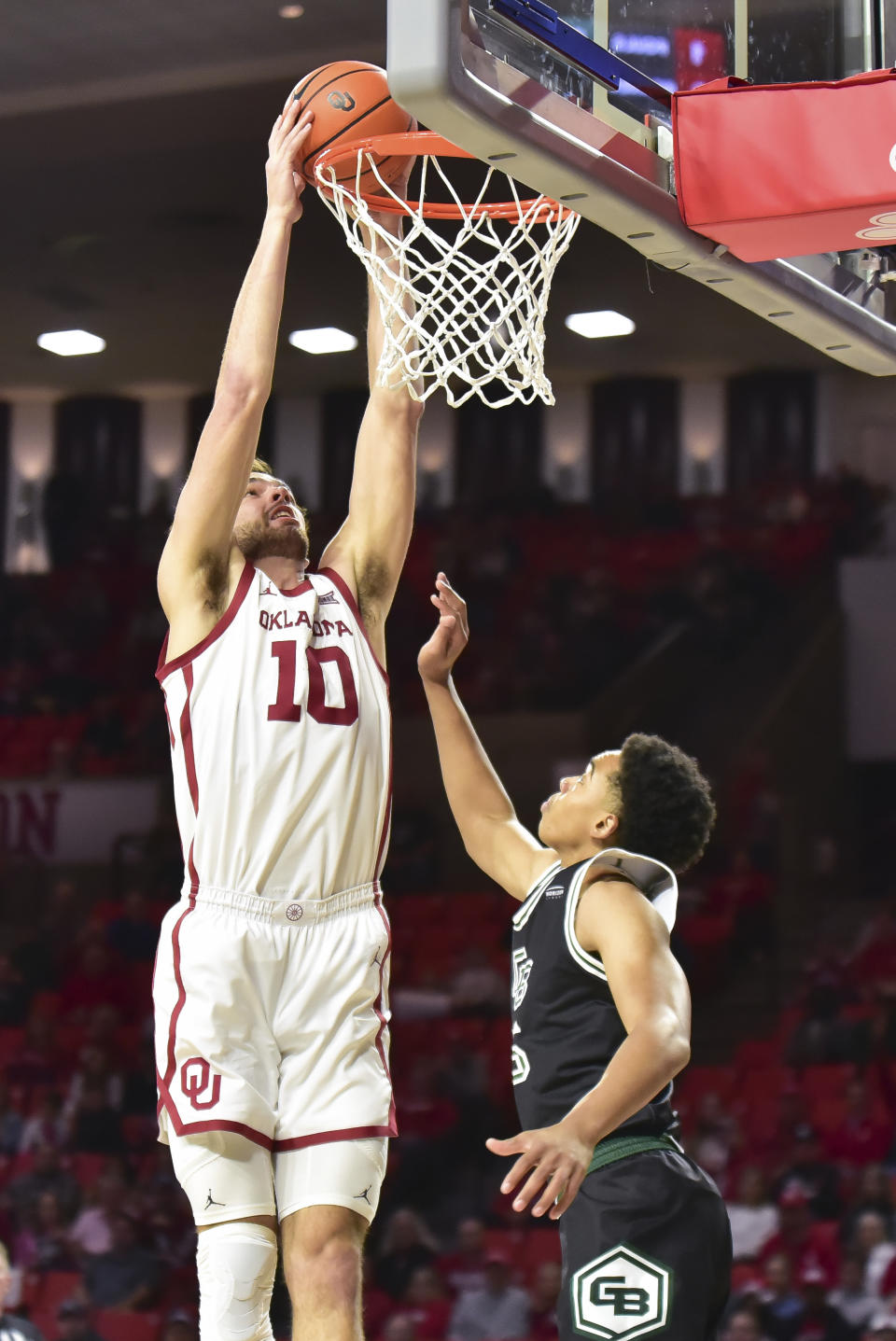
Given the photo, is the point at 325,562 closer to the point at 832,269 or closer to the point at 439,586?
the point at 439,586

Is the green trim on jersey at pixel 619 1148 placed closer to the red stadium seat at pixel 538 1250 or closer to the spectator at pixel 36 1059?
the red stadium seat at pixel 538 1250

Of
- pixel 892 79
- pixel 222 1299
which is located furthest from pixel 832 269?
pixel 222 1299

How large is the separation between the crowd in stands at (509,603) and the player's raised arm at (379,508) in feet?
20.2

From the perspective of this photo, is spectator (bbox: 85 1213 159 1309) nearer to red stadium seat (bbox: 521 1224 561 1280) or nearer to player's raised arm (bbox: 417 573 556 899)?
red stadium seat (bbox: 521 1224 561 1280)

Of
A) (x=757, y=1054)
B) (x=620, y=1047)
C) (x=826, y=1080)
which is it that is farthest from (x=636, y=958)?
(x=757, y=1054)

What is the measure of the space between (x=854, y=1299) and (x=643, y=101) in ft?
17.6

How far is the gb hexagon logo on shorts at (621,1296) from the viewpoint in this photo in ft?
9.43

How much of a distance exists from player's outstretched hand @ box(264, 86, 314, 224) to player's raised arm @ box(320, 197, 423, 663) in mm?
218

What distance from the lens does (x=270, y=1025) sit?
291cm

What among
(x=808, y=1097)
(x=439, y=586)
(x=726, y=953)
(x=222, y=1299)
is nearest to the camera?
(x=222, y=1299)

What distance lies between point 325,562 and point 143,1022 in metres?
6.35

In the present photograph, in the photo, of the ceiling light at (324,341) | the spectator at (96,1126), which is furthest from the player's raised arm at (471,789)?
the ceiling light at (324,341)

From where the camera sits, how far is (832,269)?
132 inches

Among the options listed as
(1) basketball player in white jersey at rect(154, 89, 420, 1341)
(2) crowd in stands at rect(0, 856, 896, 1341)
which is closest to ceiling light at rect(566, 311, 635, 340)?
(2) crowd in stands at rect(0, 856, 896, 1341)
